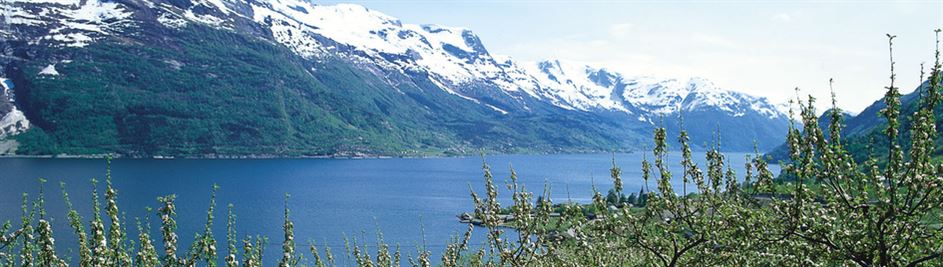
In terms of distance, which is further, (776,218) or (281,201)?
(281,201)

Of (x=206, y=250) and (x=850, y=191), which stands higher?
(x=850, y=191)

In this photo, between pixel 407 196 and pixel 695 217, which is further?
pixel 407 196

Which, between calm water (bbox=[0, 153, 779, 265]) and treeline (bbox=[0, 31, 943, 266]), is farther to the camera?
calm water (bbox=[0, 153, 779, 265])

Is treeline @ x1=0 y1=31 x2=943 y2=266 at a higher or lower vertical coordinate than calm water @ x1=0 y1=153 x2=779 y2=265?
higher

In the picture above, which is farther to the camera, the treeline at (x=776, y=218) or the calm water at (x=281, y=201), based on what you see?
the calm water at (x=281, y=201)

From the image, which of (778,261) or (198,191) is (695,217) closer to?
(778,261)

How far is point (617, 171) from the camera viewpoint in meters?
10.3

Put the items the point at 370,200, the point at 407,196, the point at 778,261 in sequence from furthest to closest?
the point at 407,196 → the point at 370,200 → the point at 778,261

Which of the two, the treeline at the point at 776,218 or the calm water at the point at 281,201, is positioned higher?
the treeline at the point at 776,218

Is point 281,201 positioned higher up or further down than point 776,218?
further down

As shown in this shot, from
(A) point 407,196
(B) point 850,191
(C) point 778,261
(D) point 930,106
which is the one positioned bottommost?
(A) point 407,196

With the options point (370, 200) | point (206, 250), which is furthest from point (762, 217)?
point (370, 200)

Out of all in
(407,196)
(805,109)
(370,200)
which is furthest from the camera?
(407,196)

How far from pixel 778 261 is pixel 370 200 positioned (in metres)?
141
